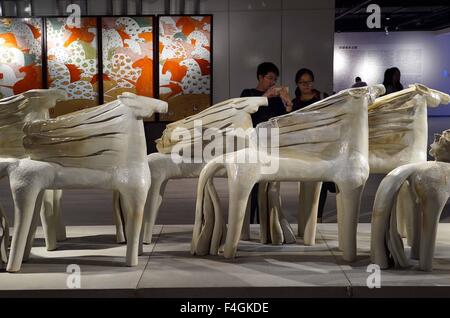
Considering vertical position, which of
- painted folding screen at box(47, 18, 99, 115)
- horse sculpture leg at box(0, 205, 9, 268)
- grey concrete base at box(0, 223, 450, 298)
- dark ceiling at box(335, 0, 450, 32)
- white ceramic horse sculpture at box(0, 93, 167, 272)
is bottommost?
grey concrete base at box(0, 223, 450, 298)

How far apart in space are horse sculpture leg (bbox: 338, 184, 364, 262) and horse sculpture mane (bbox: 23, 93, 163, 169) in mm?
846

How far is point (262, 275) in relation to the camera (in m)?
2.23

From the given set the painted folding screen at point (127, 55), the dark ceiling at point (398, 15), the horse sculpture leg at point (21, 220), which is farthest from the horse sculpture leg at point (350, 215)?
the dark ceiling at point (398, 15)

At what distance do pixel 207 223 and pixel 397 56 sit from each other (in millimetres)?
5401

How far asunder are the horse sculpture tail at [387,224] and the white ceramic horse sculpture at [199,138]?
0.65 metres

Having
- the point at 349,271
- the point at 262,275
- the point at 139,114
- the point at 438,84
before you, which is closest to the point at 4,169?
the point at 139,114

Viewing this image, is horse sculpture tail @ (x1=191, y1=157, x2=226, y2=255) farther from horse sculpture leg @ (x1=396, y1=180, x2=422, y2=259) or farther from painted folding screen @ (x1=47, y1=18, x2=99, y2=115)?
painted folding screen @ (x1=47, y1=18, x2=99, y2=115)

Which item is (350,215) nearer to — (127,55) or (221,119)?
(221,119)

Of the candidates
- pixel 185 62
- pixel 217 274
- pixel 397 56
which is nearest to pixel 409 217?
pixel 217 274

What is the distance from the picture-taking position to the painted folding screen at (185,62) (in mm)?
5316

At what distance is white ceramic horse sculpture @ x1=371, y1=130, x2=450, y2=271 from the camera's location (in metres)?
2.20

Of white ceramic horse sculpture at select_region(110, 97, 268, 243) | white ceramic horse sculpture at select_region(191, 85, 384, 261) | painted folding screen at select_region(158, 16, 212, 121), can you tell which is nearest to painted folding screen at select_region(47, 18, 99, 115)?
painted folding screen at select_region(158, 16, 212, 121)

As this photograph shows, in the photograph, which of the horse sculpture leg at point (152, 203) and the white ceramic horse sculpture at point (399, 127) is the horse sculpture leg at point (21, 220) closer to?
the horse sculpture leg at point (152, 203)
